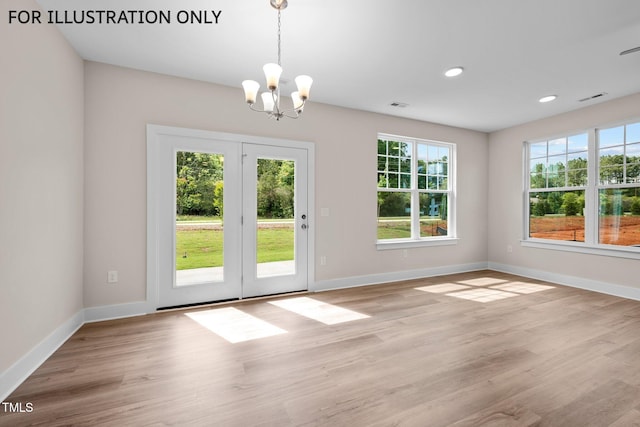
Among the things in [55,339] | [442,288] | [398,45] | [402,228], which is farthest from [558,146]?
[55,339]

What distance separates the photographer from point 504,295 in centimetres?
419

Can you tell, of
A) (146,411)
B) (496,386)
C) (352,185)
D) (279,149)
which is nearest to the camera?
(146,411)

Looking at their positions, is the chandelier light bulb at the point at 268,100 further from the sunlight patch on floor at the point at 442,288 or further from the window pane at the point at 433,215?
the window pane at the point at 433,215

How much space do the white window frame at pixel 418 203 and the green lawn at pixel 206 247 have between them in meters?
1.77

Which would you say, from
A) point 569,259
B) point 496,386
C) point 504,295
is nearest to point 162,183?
point 496,386

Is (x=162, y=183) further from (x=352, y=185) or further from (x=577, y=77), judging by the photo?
(x=577, y=77)

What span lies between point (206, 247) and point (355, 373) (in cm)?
234

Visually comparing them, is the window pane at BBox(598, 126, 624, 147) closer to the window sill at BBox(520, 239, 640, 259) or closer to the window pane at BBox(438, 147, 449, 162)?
the window sill at BBox(520, 239, 640, 259)

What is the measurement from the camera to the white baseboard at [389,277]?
14.5 ft

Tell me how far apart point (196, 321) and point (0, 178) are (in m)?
1.99

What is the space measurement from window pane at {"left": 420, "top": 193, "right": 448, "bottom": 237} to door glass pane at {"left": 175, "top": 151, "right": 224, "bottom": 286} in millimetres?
3488

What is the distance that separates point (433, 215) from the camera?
18.2ft

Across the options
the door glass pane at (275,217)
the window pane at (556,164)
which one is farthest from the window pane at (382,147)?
the window pane at (556,164)

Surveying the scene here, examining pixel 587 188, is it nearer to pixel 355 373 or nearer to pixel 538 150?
pixel 538 150
